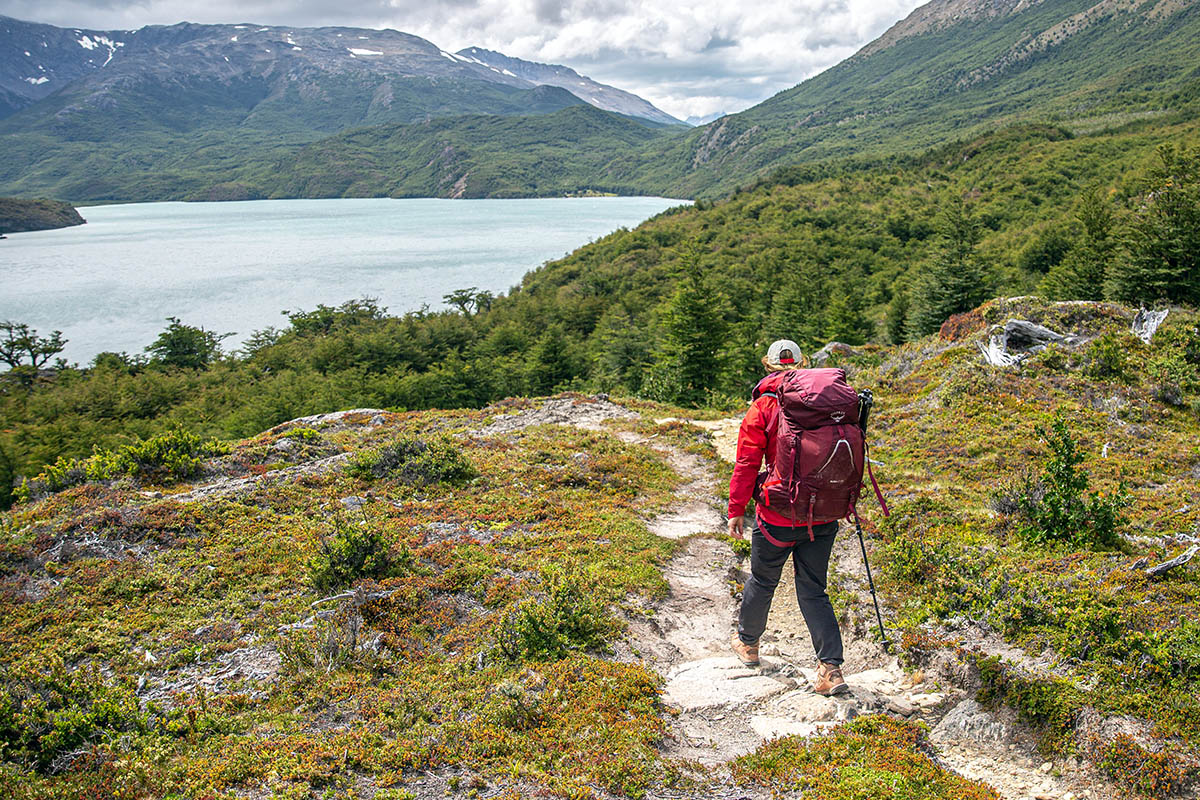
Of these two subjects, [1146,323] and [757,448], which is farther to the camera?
Answer: [1146,323]

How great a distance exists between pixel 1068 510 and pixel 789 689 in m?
3.81

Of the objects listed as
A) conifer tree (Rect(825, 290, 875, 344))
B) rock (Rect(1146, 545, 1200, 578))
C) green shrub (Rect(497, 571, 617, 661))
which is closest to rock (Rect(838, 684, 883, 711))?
green shrub (Rect(497, 571, 617, 661))

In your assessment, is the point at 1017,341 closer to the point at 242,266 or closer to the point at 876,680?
the point at 876,680

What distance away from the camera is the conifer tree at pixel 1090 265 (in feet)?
73.2

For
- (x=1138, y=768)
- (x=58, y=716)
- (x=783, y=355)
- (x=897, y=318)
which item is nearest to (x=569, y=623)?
(x=783, y=355)

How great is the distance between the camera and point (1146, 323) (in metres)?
12.7

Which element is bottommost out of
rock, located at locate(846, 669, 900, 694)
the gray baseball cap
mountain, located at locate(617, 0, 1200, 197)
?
rock, located at locate(846, 669, 900, 694)

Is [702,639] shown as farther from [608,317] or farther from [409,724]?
[608,317]

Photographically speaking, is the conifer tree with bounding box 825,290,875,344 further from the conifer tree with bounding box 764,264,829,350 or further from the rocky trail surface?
the rocky trail surface

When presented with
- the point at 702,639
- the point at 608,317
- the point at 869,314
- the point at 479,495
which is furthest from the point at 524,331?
the point at 702,639

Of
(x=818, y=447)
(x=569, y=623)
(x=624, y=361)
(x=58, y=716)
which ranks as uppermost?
(x=818, y=447)

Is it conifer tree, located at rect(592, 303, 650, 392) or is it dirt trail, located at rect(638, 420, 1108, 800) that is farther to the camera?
conifer tree, located at rect(592, 303, 650, 392)

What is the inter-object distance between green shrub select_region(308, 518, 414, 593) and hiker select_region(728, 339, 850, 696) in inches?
157

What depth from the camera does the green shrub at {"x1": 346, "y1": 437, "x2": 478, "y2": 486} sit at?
985 cm
